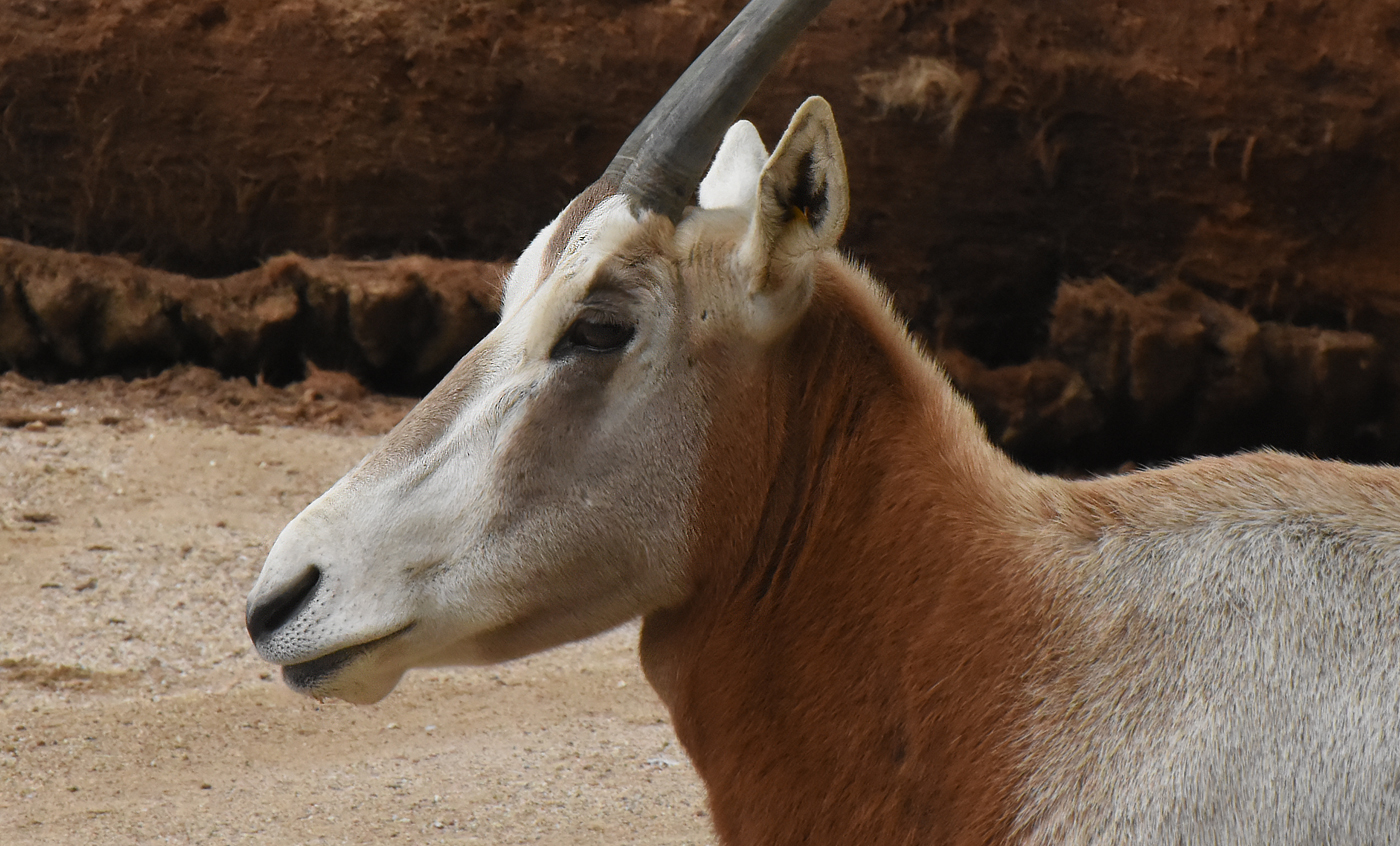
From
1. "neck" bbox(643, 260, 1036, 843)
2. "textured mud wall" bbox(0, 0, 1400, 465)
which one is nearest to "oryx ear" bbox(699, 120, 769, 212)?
"neck" bbox(643, 260, 1036, 843)

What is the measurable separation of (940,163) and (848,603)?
192 inches

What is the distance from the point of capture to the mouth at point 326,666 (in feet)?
9.18

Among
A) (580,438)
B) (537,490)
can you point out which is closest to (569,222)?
(580,438)

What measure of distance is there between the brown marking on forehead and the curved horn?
0.06 meters

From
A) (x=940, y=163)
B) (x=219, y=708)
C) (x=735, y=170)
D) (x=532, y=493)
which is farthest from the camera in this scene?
(x=940, y=163)

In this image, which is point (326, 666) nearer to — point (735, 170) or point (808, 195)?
point (808, 195)

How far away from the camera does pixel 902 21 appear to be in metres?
7.14

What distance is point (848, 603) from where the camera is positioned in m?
2.92

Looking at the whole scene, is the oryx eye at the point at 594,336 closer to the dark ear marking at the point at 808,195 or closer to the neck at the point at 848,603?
the neck at the point at 848,603

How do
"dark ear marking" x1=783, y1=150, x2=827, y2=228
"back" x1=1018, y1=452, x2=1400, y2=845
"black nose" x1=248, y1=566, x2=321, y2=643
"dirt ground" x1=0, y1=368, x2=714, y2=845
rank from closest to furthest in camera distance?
"back" x1=1018, y1=452, x2=1400, y2=845, "black nose" x1=248, y1=566, x2=321, y2=643, "dark ear marking" x1=783, y1=150, x2=827, y2=228, "dirt ground" x1=0, y1=368, x2=714, y2=845

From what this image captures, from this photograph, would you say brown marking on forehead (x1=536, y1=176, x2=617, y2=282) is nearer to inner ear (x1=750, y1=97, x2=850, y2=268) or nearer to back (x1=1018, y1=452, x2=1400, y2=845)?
inner ear (x1=750, y1=97, x2=850, y2=268)

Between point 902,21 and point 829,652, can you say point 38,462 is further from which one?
point 829,652

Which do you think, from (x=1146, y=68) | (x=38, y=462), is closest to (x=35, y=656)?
(x=38, y=462)

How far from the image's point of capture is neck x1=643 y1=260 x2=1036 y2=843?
275cm
